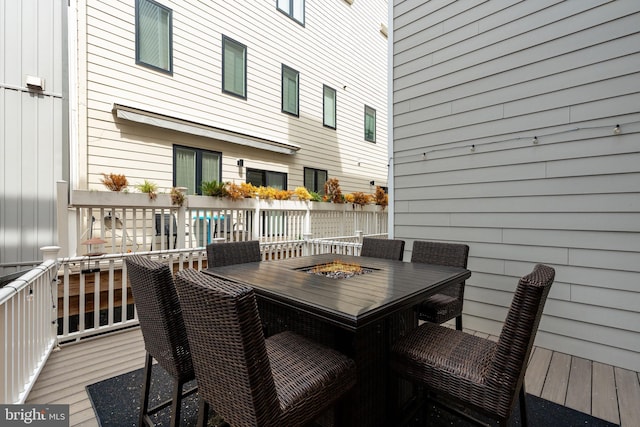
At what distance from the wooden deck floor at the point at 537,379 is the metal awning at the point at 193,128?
3.53 metres

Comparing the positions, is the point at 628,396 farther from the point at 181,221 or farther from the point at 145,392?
the point at 181,221

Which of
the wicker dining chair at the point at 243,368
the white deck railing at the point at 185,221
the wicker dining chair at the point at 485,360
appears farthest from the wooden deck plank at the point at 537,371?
the white deck railing at the point at 185,221

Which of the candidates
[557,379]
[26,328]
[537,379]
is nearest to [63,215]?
[26,328]

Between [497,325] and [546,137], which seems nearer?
[546,137]

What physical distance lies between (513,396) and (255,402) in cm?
113

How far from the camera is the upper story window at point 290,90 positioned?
24.6 ft

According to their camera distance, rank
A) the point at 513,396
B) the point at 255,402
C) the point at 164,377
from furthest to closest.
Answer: the point at 164,377 → the point at 513,396 → the point at 255,402

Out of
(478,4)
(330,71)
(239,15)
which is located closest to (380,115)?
(330,71)

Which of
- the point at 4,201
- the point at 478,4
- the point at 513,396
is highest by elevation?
the point at 478,4

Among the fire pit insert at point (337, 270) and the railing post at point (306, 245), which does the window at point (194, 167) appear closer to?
the railing post at point (306, 245)

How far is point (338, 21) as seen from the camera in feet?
28.4

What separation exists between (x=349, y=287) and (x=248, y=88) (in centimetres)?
618

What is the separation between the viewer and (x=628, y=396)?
2.19 meters

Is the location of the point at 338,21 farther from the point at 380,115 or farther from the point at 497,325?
the point at 497,325
